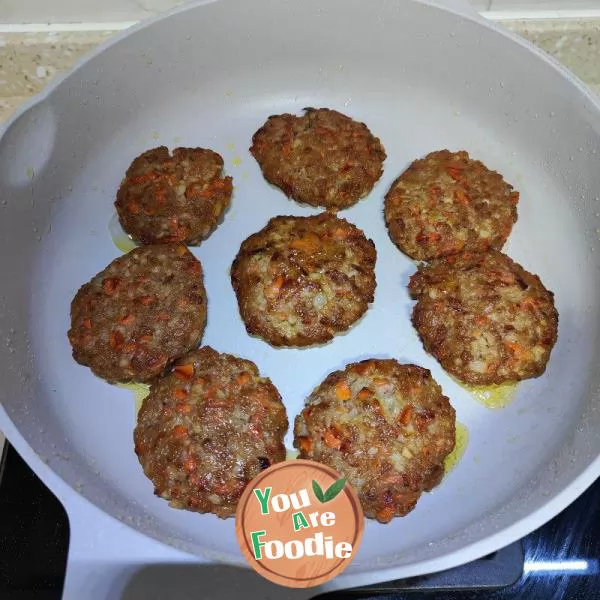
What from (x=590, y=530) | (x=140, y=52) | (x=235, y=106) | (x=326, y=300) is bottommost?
(x=590, y=530)

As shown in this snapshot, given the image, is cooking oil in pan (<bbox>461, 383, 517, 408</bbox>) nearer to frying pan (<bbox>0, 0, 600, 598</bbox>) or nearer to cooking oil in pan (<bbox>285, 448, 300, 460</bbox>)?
frying pan (<bbox>0, 0, 600, 598</bbox>)

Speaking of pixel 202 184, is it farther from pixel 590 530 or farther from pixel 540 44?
pixel 590 530

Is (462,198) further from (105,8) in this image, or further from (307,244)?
(105,8)

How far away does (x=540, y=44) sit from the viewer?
7.16 feet

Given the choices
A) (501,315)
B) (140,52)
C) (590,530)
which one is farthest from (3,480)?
(590,530)

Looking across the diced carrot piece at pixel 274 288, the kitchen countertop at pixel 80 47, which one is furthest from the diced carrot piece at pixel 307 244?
the kitchen countertop at pixel 80 47

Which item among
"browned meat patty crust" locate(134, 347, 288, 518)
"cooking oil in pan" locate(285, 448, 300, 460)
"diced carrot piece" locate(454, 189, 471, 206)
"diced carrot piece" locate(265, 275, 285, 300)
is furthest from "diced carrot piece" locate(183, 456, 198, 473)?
"diced carrot piece" locate(454, 189, 471, 206)

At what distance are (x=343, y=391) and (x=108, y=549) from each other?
0.71 metres

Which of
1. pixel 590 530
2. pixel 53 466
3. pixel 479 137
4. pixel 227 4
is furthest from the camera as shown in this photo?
pixel 479 137

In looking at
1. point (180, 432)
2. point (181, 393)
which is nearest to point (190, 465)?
point (180, 432)

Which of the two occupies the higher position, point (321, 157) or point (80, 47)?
point (80, 47)

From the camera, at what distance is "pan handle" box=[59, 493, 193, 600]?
4.51 feet

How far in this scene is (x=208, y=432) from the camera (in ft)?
5.47

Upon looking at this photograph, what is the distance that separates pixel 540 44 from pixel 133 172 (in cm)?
150
